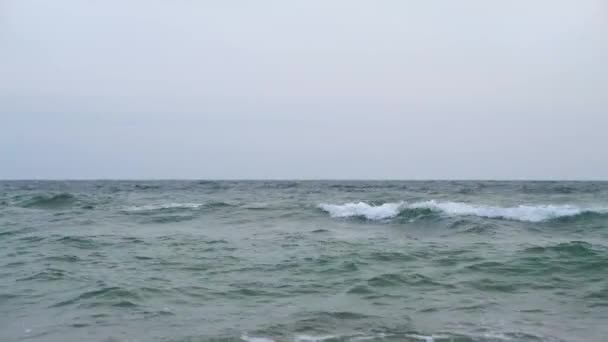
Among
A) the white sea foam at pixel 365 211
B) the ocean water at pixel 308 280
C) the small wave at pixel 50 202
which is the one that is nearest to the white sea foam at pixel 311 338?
the ocean water at pixel 308 280

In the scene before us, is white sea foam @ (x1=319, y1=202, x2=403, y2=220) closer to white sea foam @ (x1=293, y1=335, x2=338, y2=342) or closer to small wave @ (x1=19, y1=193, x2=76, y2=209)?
small wave @ (x1=19, y1=193, x2=76, y2=209)

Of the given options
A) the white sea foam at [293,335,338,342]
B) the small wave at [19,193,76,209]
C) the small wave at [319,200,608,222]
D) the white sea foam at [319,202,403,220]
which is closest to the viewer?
the white sea foam at [293,335,338,342]

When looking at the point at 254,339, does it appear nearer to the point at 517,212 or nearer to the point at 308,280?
the point at 308,280

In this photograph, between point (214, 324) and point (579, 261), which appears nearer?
point (214, 324)

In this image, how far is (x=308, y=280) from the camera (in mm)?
8750

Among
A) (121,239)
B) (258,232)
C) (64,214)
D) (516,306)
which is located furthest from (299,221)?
(516,306)

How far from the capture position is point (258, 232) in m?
14.4

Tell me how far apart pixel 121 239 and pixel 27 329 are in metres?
7.04

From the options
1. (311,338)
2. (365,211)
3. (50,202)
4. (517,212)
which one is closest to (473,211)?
(517,212)

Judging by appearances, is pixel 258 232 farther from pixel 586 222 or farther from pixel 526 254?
pixel 586 222

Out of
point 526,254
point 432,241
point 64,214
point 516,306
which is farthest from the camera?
point 64,214

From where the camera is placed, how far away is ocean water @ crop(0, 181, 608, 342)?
6.15 m

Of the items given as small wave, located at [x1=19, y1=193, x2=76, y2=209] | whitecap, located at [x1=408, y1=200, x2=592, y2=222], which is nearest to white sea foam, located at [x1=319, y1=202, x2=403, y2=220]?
whitecap, located at [x1=408, y1=200, x2=592, y2=222]

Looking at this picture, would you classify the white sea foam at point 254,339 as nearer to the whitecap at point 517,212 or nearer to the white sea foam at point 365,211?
the white sea foam at point 365,211
